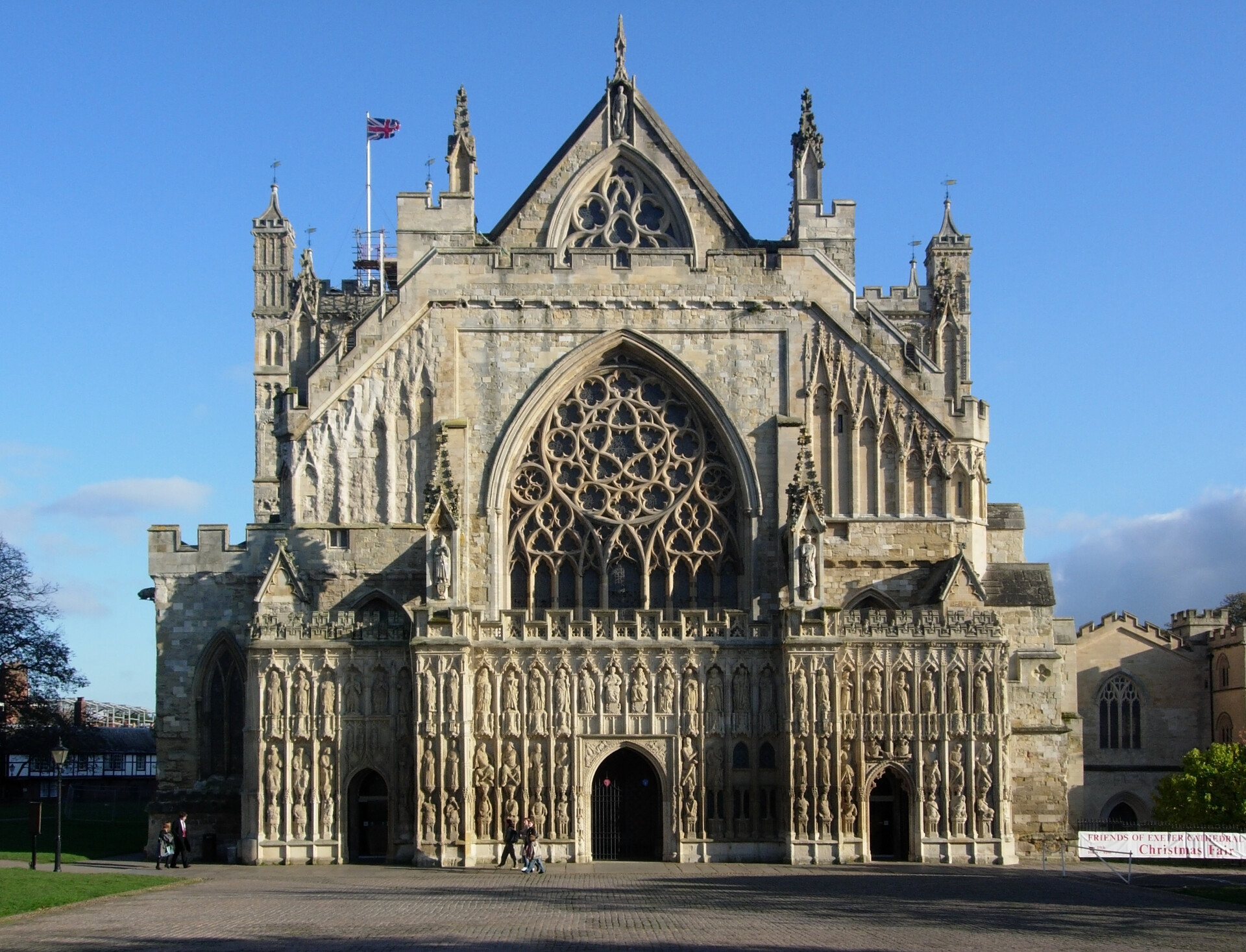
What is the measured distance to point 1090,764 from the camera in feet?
204

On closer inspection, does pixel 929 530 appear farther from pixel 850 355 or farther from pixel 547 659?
pixel 547 659

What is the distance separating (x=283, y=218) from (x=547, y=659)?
30858 mm

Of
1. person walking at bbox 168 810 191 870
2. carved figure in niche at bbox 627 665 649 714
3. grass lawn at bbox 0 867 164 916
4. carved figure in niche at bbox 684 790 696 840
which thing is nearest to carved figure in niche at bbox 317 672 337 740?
person walking at bbox 168 810 191 870

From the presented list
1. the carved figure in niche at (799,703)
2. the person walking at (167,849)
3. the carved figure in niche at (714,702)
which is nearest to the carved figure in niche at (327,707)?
the person walking at (167,849)

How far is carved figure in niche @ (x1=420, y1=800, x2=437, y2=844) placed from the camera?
34.6 metres

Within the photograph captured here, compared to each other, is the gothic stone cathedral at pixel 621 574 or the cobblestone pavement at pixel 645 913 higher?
the gothic stone cathedral at pixel 621 574

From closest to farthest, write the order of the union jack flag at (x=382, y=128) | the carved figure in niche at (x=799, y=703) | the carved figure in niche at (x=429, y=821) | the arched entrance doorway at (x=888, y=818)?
the carved figure in niche at (x=429, y=821) → the carved figure in niche at (x=799, y=703) → the arched entrance doorway at (x=888, y=818) → the union jack flag at (x=382, y=128)

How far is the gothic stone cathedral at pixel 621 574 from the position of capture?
35188 millimetres

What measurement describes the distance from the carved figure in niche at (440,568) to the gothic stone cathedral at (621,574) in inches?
2.3

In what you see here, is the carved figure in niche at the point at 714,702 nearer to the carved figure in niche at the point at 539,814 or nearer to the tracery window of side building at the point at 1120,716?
the carved figure in niche at the point at 539,814

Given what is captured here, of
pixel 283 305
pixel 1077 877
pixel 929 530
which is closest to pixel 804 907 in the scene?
pixel 1077 877

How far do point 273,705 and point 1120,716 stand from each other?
39.2 meters

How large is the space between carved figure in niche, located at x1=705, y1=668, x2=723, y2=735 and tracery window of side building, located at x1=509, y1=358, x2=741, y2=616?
2.80 metres

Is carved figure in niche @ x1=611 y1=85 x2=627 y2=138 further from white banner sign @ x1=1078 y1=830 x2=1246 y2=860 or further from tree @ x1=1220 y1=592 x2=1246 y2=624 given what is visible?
tree @ x1=1220 y1=592 x2=1246 y2=624
